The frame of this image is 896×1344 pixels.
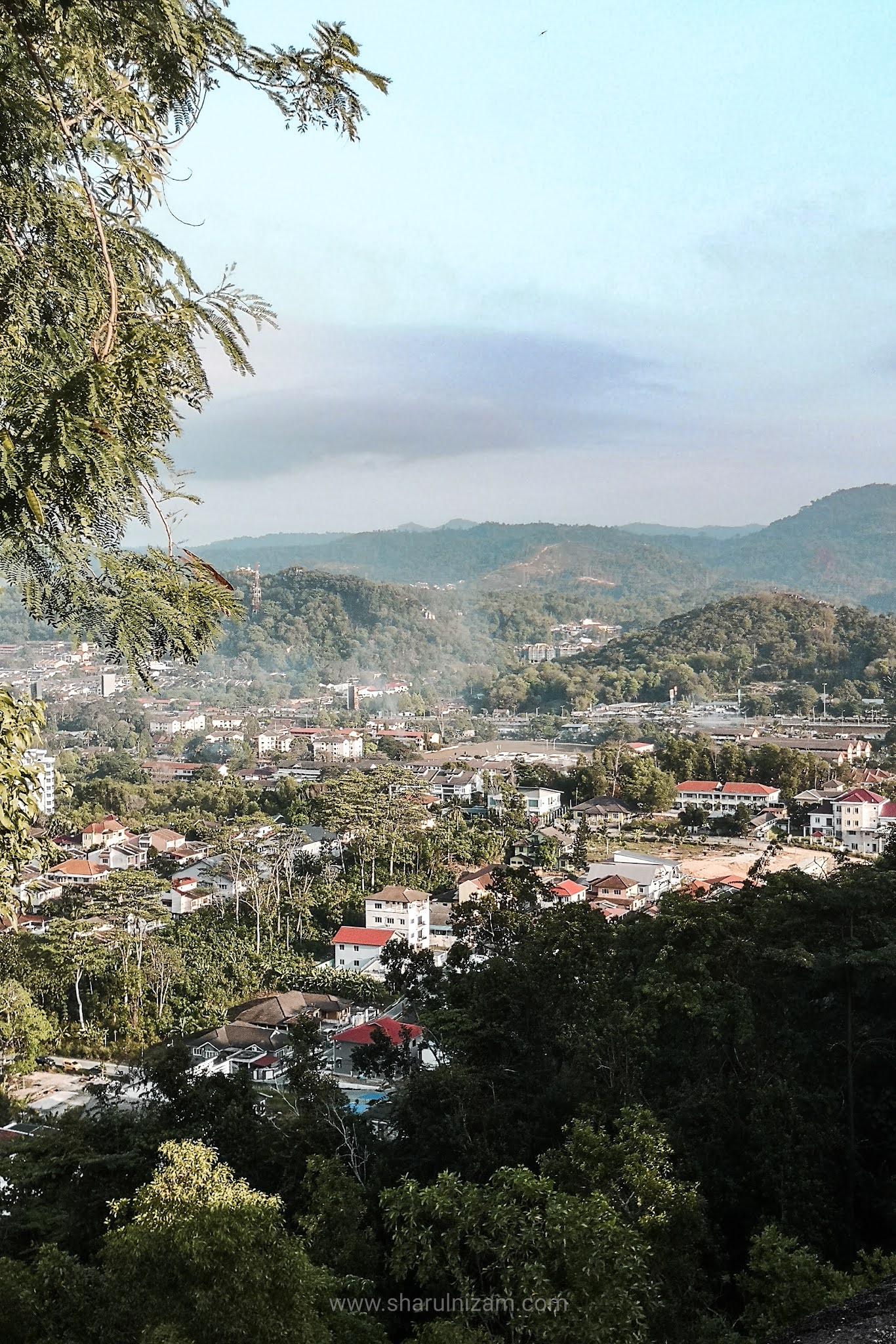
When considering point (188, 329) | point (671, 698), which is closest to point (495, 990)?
point (188, 329)

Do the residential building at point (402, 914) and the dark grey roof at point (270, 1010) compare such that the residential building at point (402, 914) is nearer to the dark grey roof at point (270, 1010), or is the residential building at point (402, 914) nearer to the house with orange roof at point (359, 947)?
the house with orange roof at point (359, 947)

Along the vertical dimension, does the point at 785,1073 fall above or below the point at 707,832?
above

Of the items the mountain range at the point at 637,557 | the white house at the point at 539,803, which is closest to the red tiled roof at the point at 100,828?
the white house at the point at 539,803

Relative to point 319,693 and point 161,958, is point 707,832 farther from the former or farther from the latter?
point 319,693

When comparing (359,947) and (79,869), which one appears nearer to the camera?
(359,947)

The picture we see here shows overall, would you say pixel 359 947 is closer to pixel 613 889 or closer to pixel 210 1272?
pixel 613 889

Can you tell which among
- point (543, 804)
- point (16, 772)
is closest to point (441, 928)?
point (543, 804)
